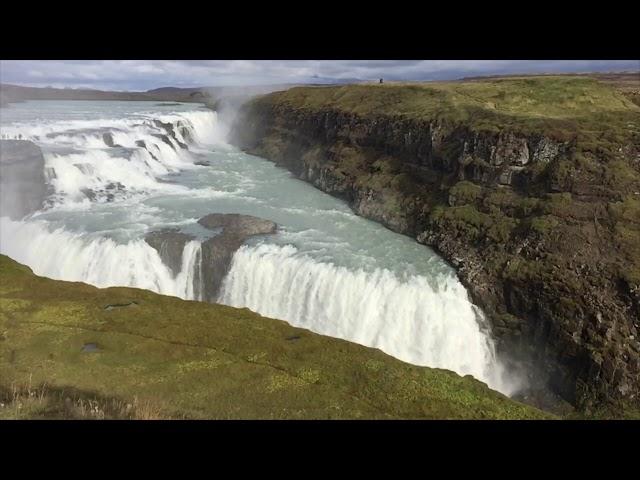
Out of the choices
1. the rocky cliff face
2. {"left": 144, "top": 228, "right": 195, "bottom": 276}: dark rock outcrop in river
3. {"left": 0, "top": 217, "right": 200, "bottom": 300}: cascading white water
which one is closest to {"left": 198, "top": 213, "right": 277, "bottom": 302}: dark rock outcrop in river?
{"left": 0, "top": 217, "right": 200, "bottom": 300}: cascading white water

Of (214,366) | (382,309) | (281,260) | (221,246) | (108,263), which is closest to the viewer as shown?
(214,366)

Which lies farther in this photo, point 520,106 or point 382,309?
point 520,106

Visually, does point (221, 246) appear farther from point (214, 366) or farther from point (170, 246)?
point (214, 366)

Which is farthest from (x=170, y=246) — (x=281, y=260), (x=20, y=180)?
(x=20, y=180)

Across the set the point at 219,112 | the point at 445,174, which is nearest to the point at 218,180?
the point at 445,174

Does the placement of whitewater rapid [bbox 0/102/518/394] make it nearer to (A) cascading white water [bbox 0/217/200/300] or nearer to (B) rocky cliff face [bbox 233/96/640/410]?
(A) cascading white water [bbox 0/217/200/300]

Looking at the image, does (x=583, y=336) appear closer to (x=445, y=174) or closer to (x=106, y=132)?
(x=445, y=174)
